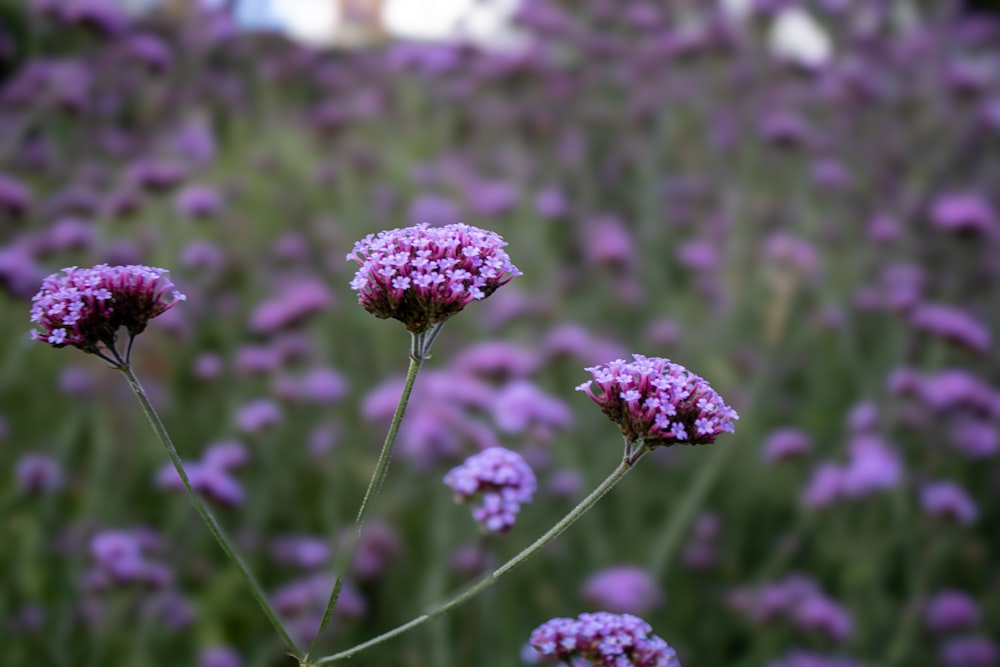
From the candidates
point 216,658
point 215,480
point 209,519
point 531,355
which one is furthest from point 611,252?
point 209,519

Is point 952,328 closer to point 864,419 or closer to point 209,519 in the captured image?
point 864,419

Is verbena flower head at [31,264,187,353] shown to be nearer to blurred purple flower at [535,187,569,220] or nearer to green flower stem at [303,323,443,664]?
green flower stem at [303,323,443,664]

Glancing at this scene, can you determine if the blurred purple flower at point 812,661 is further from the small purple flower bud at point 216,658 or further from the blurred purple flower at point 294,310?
the blurred purple flower at point 294,310

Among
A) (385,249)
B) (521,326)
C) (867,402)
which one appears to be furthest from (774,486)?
(385,249)

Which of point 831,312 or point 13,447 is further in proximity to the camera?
point 831,312

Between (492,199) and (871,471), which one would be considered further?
(492,199)

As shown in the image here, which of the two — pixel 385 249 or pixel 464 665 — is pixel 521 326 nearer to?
A: pixel 464 665

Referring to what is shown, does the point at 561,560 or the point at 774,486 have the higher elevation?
the point at 774,486
